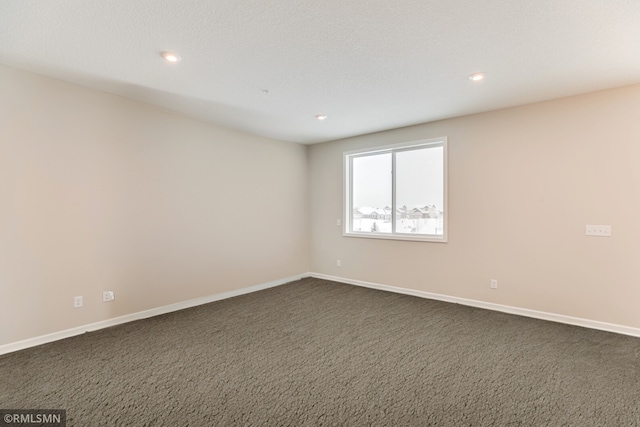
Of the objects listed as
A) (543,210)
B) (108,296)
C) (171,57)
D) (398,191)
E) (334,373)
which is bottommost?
(334,373)

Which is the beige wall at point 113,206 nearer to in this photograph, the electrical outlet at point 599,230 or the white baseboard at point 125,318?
the white baseboard at point 125,318

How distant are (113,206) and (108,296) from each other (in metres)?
1.02

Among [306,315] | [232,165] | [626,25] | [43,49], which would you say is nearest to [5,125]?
[43,49]

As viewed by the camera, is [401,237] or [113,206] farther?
[401,237]

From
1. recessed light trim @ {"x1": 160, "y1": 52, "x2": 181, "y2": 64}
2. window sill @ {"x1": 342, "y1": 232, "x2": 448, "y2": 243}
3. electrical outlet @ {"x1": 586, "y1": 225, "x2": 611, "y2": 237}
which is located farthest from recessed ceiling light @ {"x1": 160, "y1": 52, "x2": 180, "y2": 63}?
electrical outlet @ {"x1": 586, "y1": 225, "x2": 611, "y2": 237}

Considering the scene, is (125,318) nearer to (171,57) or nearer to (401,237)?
(171,57)

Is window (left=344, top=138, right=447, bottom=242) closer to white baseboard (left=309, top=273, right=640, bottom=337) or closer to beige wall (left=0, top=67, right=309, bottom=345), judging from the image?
white baseboard (left=309, top=273, right=640, bottom=337)

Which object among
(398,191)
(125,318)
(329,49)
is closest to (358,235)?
(398,191)

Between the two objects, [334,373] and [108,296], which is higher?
[108,296]

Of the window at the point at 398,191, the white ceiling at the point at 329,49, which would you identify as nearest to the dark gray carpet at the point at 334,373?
the window at the point at 398,191

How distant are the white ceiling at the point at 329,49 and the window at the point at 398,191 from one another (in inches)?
41.7

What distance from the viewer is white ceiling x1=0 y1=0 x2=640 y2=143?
6.64 ft

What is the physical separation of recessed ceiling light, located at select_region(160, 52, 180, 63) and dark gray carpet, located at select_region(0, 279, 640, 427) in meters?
2.63

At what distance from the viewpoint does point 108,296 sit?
3455 millimetres
